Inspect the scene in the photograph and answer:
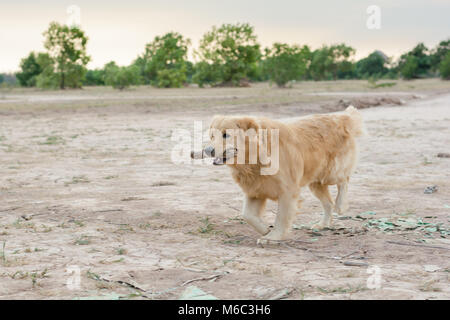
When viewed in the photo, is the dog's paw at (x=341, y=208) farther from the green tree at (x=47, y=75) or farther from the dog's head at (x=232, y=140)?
the green tree at (x=47, y=75)

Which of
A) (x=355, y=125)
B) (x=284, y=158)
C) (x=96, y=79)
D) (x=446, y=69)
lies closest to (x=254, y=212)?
(x=284, y=158)

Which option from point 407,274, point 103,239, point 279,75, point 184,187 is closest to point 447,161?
point 184,187

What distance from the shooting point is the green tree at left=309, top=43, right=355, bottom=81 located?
95.2m

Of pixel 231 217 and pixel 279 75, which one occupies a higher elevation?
pixel 279 75

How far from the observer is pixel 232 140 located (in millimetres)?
5500

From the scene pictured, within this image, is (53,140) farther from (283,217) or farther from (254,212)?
(283,217)

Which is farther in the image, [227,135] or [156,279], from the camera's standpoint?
[227,135]

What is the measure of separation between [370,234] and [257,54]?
206ft

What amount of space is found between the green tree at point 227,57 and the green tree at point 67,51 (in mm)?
13625

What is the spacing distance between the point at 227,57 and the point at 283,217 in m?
60.7

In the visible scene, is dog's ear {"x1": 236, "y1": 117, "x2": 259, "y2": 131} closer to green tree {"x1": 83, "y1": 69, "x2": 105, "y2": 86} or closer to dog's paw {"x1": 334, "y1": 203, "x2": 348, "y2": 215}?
dog's paw {"x1": 334, "y1": 203, "x2": 348, "y2": 215}

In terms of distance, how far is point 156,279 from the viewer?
4.57 metres

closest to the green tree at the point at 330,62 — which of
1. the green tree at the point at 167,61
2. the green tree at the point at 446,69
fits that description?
the green tree at the point at 446,69

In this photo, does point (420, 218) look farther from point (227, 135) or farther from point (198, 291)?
point (198, 291)
